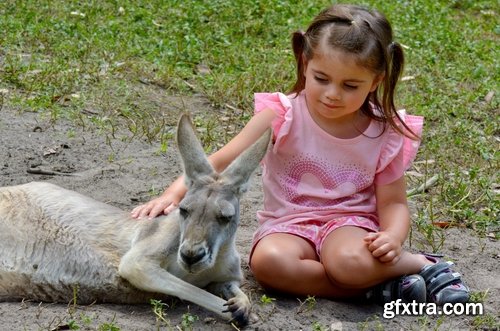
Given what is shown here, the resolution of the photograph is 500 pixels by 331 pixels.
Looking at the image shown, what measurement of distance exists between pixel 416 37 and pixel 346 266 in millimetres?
4696

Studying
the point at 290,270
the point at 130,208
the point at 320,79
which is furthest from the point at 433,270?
the point at 130,208

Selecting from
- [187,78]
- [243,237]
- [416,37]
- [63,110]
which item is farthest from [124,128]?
[416,37]

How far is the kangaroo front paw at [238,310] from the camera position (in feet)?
12.9

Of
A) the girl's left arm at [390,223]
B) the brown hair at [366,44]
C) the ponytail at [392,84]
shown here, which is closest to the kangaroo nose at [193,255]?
the girl's left arm at [390,223]

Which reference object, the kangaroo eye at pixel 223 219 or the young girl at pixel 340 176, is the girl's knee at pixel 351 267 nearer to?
the young girl at pixel 340 176

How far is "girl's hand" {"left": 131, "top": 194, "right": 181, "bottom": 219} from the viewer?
4297 mm

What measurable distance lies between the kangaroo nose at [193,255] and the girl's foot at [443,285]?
1.20 metres

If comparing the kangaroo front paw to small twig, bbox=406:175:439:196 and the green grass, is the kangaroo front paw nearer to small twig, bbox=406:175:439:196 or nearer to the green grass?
the green grass

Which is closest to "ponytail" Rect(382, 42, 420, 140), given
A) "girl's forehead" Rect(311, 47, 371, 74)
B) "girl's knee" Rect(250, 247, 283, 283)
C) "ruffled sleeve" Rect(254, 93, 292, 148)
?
"girl's forehead" Rect(311, 47, 371, 74)

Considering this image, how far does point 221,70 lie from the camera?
743cm

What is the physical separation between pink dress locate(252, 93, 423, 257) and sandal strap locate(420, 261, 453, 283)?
0.31 metres

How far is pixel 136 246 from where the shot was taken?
4.14 metres

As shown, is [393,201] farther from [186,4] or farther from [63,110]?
[186,4]

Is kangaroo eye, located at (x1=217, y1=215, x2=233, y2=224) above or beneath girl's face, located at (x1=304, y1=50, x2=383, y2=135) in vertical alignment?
beneath
